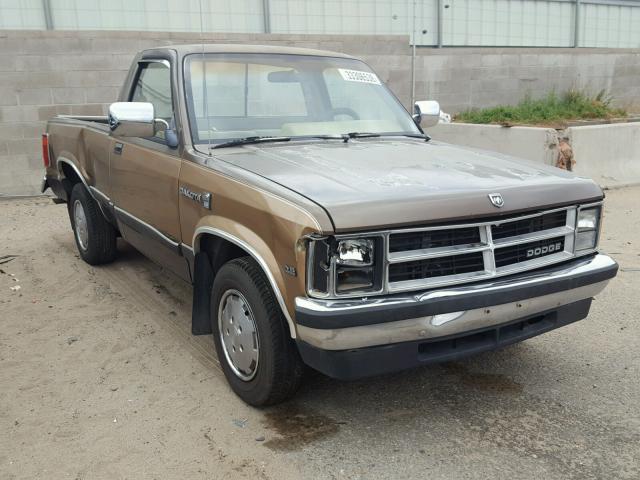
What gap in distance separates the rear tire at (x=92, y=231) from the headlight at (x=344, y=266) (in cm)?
353

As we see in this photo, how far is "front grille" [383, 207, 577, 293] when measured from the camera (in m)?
2.87

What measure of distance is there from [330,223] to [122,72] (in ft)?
27.0

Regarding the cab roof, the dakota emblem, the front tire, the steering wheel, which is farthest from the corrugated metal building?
the dakota emblem

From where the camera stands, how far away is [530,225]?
3.21 metres

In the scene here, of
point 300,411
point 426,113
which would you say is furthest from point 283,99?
point 300,411

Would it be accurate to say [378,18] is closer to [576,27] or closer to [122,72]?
[122,72]

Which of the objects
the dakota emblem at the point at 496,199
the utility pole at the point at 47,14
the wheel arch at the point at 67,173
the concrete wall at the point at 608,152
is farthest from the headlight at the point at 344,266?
the utility pole at the point at 47,14

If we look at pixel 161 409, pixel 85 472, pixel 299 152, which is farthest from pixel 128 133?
pixel 85 472

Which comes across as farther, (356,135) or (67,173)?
(67,173)

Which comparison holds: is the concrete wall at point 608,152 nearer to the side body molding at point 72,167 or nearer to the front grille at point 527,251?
the front grille at point 527,251

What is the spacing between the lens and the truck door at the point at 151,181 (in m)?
4.03

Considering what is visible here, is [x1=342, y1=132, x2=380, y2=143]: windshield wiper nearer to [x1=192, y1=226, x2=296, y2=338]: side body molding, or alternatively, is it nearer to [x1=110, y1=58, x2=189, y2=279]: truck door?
[x1=110, y1=58, x2=189, y2=279]: truck door

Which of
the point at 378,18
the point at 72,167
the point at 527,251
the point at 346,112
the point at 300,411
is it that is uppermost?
the point at 378,18

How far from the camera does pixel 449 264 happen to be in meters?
2.99
